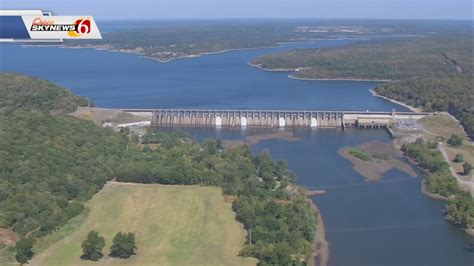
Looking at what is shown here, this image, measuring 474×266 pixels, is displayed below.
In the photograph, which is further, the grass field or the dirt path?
the grass field

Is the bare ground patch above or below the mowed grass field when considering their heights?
below

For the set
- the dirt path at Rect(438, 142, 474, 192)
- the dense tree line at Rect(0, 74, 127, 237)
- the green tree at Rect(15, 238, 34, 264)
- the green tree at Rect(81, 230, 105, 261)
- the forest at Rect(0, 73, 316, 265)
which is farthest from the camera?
the dirt path at Rect(438, 142, 474, 192)

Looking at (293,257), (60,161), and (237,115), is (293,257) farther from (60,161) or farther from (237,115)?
(237,115)

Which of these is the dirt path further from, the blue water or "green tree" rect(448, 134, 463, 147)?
the blue water

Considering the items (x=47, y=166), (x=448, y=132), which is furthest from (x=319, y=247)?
(x=448, y=132)

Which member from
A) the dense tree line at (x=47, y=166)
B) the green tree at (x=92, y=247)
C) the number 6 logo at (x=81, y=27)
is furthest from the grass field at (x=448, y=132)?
the number 6 logo at (x=81, y=27)

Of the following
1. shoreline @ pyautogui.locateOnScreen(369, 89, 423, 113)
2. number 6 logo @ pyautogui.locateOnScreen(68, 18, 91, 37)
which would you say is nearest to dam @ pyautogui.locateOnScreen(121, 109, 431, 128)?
shoreline @ pyautogui.locateOnScreen(369, 89, 423, 113)

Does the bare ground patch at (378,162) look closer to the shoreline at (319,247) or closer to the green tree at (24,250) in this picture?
the shoreline at (319,247)
